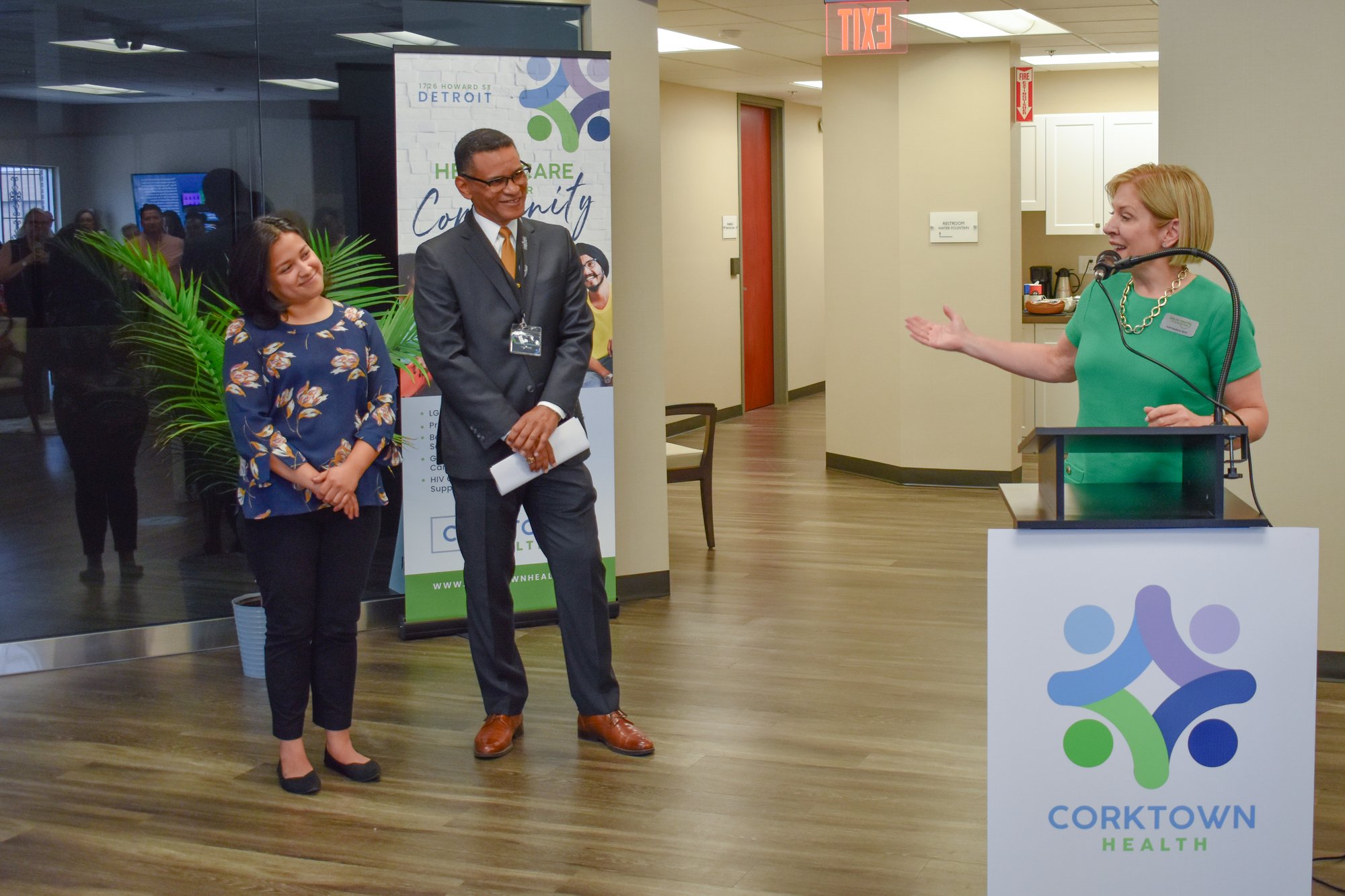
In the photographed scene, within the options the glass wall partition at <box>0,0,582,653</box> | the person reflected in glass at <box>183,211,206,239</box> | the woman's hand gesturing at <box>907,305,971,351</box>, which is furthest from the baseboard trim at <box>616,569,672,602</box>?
the woman's hand gesturing at <box>907,305,971,351</box>

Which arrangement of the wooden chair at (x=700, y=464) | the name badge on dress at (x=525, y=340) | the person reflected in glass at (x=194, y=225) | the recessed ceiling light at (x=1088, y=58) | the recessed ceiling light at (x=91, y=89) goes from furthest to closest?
1. the recessed ceiling light at (x=1088, y=58)
2. the wooden chair at (x=700, y=464)
3. the person reflected in glass at (x=194, y=225)
4. the recessed ceiling light at (x=91, y=89)
5. the name badge on dress at (x=525, y=340)

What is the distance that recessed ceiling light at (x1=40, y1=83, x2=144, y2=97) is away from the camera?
16.2 ft

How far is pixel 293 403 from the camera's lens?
3646 mm

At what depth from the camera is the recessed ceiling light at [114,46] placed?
4.98m

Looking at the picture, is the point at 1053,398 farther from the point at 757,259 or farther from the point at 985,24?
the point at 757,259

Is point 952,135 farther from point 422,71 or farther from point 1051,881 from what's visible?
point 1051,881

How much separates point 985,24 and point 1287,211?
3.86 meters

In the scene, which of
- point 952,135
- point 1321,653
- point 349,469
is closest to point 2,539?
point 349,469

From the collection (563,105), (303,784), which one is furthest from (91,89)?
(303,784)

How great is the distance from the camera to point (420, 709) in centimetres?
447

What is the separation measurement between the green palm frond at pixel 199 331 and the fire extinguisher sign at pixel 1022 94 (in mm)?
4850

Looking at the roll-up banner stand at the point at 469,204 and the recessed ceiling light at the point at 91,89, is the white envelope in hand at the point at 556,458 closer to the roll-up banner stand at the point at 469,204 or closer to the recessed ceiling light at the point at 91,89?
the roll-up banner stand at the point at 469,204

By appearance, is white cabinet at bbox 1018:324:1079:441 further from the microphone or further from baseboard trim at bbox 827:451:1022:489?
the microphone

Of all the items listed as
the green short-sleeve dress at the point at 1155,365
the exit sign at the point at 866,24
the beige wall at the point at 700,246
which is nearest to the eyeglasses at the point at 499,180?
the green short-sleeve dress at the point at 1155,365
